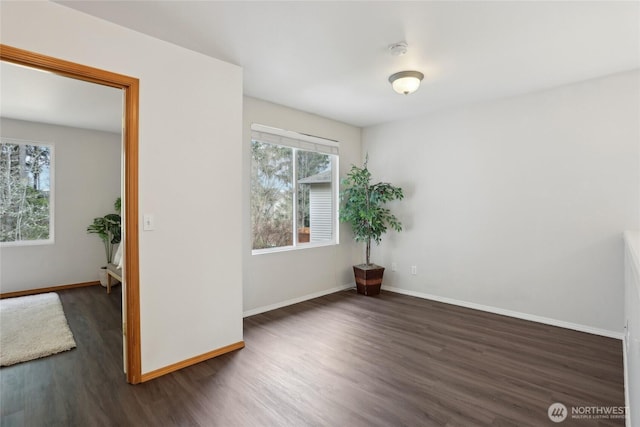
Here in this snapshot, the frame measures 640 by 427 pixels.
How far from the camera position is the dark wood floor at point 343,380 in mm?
1893

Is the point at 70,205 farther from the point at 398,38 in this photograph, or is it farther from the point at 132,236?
the point at 398,38

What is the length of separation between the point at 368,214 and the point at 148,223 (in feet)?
9.02

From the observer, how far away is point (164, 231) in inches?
93.6

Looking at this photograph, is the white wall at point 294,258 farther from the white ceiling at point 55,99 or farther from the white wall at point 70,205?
the white wall at point 70,205

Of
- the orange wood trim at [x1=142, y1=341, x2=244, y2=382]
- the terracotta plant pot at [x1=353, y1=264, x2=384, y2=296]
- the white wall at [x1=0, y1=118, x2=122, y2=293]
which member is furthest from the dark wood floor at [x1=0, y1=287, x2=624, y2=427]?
the white wall at [x1=0, y1=118, x2=122, y2=293]

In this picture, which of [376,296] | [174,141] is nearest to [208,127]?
[174,141]

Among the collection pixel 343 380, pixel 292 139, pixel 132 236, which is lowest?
pixel 343 380

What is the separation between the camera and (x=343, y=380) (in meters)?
2.28

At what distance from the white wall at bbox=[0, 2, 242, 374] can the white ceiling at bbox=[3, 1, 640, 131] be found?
0.15m

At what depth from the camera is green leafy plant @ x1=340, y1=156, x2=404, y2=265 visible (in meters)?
4.31

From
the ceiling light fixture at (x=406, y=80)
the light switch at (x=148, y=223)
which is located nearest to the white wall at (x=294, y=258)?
the light switch at (x=148, y=223)

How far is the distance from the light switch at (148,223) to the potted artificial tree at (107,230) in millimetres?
3390

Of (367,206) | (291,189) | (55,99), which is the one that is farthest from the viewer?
(367,206)

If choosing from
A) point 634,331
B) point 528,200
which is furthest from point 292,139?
point 634,331
